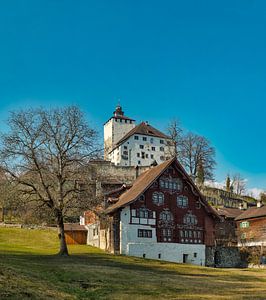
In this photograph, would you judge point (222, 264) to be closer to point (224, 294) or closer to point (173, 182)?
point (173, 182)

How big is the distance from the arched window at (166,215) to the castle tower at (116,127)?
71.5 m

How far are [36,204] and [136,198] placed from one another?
41.9 feet

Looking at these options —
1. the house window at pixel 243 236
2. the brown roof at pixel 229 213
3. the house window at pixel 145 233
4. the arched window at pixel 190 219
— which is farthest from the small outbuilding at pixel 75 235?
the house window at pixel 243 236

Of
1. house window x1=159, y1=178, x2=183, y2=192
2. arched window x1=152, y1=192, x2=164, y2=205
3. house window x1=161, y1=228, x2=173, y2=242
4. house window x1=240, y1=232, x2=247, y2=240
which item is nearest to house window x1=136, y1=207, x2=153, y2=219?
arched window x1=152, y1=192, x2=164, y2=205

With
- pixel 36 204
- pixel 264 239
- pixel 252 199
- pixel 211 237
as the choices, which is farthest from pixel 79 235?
pixel 252 199

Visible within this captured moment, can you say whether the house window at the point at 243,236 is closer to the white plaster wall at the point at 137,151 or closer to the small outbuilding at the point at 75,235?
the small outbuilding at the point at 75,235

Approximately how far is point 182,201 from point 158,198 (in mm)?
3332

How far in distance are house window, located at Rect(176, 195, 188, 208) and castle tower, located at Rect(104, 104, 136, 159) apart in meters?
70.2

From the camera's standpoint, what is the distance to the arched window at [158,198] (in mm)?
50600

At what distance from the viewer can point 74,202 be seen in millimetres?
38812

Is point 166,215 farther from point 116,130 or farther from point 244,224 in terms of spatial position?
point 116,130

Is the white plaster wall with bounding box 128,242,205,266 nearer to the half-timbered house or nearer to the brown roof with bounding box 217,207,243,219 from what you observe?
the half-timbered house

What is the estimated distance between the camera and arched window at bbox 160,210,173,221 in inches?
1994

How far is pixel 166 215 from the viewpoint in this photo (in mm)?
51031
